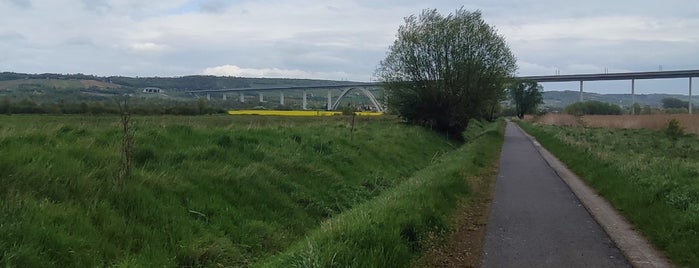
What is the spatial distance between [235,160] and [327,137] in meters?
6.98

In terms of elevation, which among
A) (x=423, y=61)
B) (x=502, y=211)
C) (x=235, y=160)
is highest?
(x=423, y=61)

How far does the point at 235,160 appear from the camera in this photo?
12.1 m

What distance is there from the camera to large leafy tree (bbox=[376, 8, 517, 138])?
39906mm

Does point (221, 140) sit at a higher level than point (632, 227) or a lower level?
higher

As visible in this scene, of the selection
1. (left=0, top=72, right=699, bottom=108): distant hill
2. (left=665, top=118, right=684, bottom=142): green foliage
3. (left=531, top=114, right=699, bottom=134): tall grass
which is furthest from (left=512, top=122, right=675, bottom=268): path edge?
(left=531, top=114, right=699, bottom=134): tall grass

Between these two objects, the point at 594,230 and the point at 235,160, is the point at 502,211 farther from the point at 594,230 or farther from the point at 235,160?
the point at 235,160

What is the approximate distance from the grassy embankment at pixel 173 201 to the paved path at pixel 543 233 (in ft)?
3.80

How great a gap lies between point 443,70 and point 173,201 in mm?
33457

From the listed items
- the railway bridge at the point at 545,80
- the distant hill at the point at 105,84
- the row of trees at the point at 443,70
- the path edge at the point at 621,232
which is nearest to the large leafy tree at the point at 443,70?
the row of trees at the point at 443,70

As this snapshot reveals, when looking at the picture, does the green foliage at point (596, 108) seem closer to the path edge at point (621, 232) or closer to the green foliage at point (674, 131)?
the green foliage at point (674, 131)

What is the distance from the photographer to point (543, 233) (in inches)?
351

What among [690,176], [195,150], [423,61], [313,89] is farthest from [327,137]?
[313,89]

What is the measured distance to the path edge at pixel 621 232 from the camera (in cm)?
730

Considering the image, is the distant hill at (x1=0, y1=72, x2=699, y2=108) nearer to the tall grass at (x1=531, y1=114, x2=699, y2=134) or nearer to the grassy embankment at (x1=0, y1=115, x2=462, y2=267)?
the grassy embankment at (x1=0, y1=115, x2=462, y2=267)
